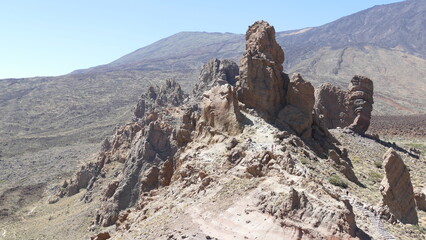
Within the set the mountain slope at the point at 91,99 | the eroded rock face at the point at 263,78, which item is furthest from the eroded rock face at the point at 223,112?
the mountain slope at the point at 91,99

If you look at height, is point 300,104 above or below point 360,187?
above

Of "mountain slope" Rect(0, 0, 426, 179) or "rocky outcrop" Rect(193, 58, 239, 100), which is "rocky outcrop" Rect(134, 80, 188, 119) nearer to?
"rocky outcrop" Rect(193, 58, 239, 100)

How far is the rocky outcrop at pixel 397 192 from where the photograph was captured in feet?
68.0

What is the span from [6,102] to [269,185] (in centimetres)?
15952

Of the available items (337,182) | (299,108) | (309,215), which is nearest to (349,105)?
(299,108)

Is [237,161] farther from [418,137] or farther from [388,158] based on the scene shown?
[418,137]

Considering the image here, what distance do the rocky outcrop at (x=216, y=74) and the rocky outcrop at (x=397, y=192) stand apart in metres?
46.5

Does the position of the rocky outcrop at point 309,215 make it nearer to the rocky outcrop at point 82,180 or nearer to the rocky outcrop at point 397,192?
the rocky outcrop at point 397,192

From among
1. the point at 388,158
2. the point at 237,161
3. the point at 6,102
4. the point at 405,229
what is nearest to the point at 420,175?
the point at 388,158

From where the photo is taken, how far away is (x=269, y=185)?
54.4 feet

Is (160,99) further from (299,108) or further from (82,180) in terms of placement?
(299,108)

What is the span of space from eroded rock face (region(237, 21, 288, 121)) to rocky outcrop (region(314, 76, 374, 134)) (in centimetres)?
1847

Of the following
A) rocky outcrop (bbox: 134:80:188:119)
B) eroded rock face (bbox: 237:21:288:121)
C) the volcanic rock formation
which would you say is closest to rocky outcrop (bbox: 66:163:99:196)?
the volcanic rock formation

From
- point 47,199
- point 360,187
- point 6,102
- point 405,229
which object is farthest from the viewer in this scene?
point 6,102
